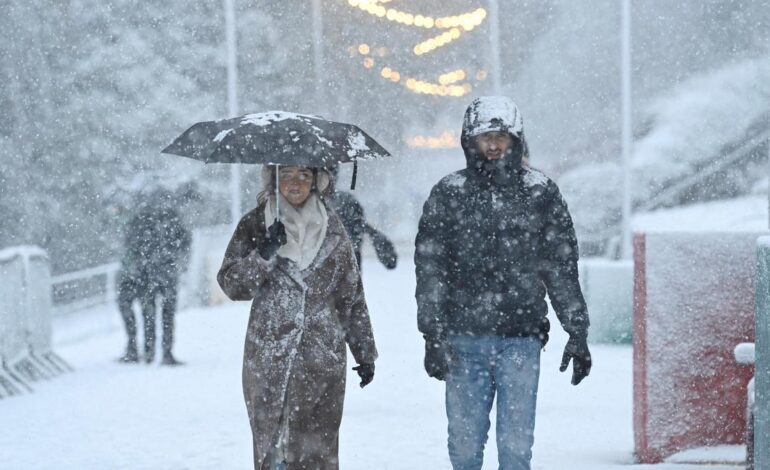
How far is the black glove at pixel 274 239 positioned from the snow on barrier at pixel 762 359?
5.86 ft

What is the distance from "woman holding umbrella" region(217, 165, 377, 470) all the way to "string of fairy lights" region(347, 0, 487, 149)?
29.9 m

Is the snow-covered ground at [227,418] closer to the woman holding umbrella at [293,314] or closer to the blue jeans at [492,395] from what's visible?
the blue jeans at [492,395]

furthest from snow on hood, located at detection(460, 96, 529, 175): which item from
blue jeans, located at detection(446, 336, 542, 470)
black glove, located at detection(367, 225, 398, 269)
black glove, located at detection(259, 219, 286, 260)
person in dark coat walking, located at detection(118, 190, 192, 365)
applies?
person in dark coat walking, located at detection(118, 190, 192, 365)

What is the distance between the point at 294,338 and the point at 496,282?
82cm

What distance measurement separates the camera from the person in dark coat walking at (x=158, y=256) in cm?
1120

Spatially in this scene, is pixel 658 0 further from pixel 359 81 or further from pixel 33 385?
pixel 33 385

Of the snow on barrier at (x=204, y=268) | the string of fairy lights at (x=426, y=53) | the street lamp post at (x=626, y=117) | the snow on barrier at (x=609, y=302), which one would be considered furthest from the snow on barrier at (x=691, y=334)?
the string of fairy lights at (x=426, y=53)

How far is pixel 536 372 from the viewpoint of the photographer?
187 inches

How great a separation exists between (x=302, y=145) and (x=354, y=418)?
157 inches

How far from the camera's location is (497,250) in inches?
185

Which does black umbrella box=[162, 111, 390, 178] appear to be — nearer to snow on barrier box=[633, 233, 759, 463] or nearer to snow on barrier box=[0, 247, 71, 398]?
snow on barrier box=[633, 233, 759, 463]

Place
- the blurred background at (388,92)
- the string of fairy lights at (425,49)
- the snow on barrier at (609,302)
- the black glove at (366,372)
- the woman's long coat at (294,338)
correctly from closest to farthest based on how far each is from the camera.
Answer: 1. the woman's long coat at (294,338)
2. the black glove at (366,372)
3. the snow on barrier at (609,302)
4. the blurred background at (388,92)
5. the string of fairy lights at (425,49)

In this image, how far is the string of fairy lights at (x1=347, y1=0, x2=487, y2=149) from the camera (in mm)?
34594

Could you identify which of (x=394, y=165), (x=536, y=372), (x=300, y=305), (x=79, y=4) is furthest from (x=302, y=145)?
(x=394, y=165)
